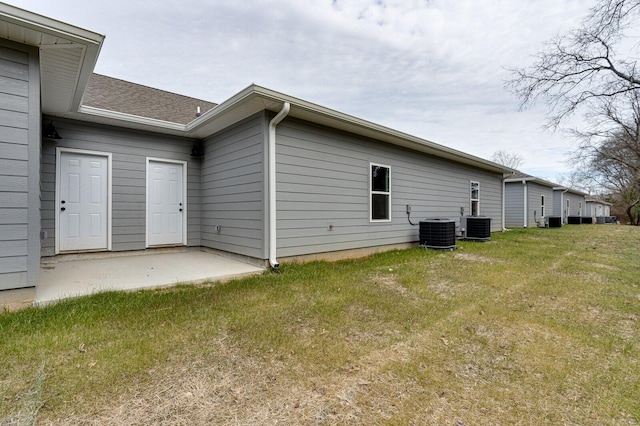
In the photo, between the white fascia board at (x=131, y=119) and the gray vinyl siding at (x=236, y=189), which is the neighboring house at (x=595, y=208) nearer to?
the gray vinyl siding at (x=236, y=189)

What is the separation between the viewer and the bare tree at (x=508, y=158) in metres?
36.0

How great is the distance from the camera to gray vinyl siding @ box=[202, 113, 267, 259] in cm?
507

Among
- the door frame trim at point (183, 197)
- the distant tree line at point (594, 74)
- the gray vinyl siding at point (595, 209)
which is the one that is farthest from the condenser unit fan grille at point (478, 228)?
the gray vinyl siding at point (595, 209)

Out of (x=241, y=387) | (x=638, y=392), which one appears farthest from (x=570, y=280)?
(x=241, y=387)

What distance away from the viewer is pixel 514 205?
16.5 meters

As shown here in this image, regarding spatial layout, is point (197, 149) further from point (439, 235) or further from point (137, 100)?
point (439, 235)

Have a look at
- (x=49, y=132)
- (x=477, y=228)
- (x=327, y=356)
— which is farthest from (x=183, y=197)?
(x=477, y=228)

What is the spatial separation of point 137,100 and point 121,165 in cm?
235

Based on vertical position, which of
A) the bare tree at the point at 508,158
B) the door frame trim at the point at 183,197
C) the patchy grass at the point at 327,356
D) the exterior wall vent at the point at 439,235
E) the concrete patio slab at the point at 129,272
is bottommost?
the patchy grass at the point at 327,356

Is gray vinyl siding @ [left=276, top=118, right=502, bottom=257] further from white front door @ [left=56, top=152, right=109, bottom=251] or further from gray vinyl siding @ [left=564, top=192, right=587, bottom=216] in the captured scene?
gray vinyl siding @ [left=564, top=192, right=587, bottom=216]

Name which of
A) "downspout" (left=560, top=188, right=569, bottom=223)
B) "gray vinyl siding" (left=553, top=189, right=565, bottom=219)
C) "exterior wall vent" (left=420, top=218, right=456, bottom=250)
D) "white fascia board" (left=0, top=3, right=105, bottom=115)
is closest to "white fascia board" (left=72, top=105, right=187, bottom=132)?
"white fascia board" (left=0, top=3, right=105, bottom=115)

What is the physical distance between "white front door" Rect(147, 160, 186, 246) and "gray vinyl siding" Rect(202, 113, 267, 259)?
0.50m

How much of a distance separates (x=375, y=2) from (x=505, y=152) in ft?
118

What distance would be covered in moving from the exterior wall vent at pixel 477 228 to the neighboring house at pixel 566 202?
15.0 meters
